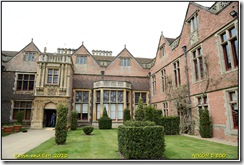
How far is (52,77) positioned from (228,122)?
1644 centimetres

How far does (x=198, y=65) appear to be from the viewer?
11727 millimetres

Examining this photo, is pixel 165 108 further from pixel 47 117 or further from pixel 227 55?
pixel 47 117

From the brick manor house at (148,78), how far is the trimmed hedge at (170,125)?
1351mm

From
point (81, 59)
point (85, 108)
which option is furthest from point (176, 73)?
point (81, 59)

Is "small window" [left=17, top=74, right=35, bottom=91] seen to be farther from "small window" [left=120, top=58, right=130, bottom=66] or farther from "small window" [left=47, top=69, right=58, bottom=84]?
"small window" [left=120, top=58, right=130, bottom=66]

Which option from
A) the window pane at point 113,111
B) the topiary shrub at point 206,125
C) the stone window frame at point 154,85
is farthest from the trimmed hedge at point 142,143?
the stone window frame at point 154,85

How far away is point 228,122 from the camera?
8758 millimetres

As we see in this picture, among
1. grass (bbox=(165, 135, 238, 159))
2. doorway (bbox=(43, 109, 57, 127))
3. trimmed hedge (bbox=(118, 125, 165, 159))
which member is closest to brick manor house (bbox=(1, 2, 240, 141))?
doorway (bbox=(43, 109, 57, 127))

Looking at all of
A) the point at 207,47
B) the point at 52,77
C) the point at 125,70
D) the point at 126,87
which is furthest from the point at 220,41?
the point at 52,77

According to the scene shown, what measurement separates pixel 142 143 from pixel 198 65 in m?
8.89

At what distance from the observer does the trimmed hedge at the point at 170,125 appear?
12055 mm

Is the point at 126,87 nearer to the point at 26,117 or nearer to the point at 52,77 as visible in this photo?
the point at 52,77

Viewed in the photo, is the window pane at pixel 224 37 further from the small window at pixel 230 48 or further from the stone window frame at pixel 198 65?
the stone window frame at pixel 198 65

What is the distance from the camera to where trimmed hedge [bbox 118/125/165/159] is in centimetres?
519
